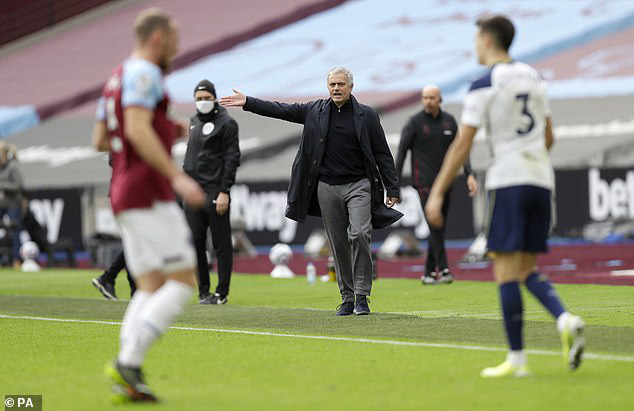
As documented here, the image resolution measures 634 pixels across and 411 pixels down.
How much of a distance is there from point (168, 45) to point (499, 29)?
6.00ft

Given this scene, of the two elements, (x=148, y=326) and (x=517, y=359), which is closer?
(x=148, y=326)

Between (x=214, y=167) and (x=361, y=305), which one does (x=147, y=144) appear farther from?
(x=214, y=167)

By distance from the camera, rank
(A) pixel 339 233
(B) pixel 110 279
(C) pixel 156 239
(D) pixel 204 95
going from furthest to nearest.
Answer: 1. (B) pixel 110 279
2. (D) pixel 204 95
3. (A) pixel 339 233
4. (C) pixel 156 239

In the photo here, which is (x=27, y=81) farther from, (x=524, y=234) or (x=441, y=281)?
(x=524, y=234)

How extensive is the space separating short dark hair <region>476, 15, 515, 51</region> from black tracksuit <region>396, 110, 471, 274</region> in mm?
8676

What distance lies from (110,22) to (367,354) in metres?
31.2

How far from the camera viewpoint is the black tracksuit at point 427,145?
15734 mm

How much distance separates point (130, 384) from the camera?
613 cm

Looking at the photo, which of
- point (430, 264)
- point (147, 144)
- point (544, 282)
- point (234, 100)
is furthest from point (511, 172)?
point (430, 264)

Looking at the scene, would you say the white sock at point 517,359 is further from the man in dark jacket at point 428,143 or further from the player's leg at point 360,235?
the man in dark jacket at point 428,143

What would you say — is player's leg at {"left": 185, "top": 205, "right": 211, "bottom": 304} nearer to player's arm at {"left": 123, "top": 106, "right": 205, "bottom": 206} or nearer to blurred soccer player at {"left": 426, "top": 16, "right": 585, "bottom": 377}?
blurred soccer player at {"left": 426, "top": 16, "right": 585, "bottom": 377}

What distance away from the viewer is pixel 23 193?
22.3 metres

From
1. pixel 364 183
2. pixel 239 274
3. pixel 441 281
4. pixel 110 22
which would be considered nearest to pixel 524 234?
pixel 364 183

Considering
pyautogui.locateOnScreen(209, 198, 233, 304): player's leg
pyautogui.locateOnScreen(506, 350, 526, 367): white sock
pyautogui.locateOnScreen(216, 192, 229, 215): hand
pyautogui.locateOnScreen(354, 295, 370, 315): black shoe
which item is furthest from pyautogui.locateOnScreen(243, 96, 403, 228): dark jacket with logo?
pyautogui.locateOnScreen(506, 350, 526, 367): white sock
